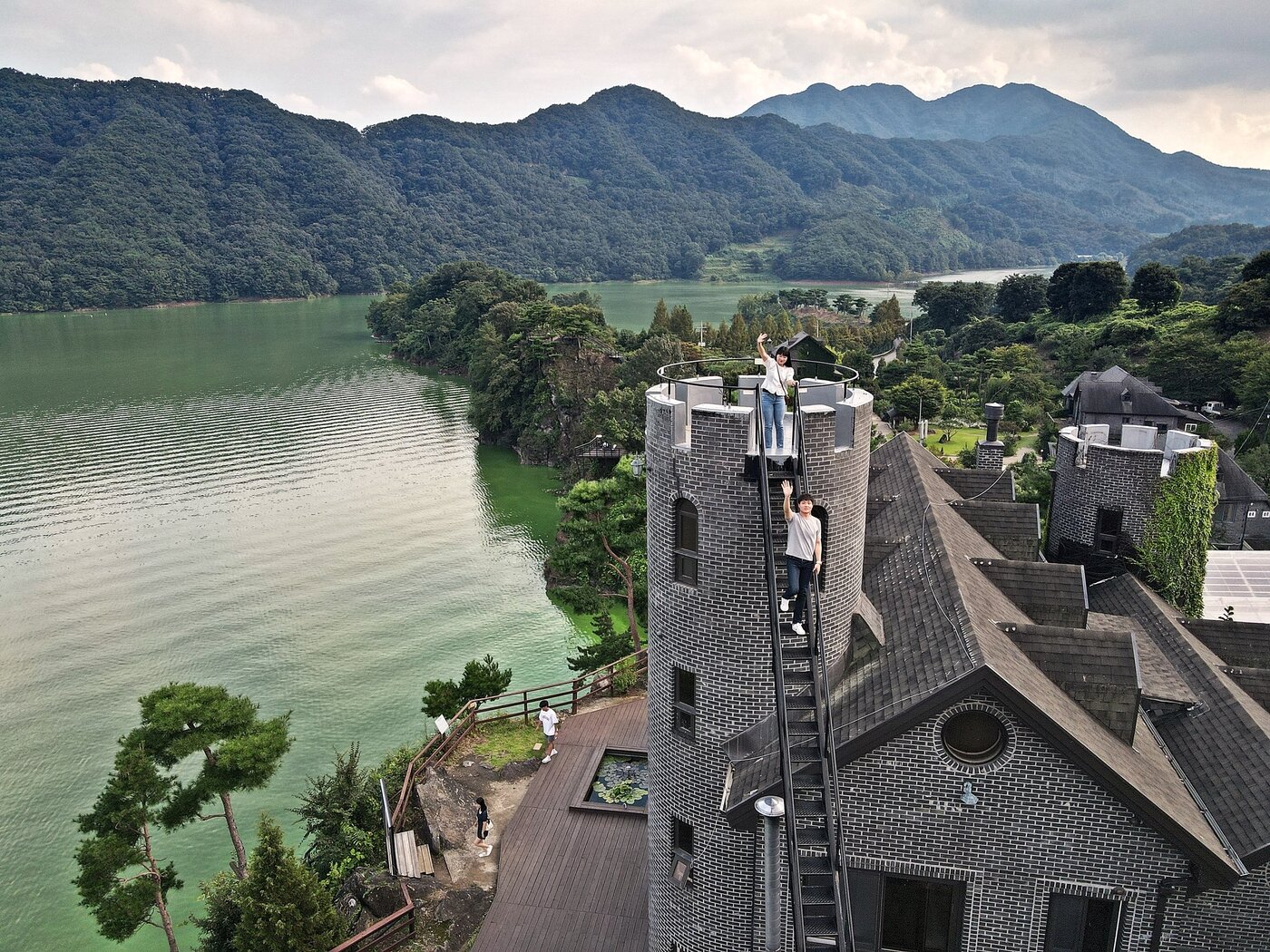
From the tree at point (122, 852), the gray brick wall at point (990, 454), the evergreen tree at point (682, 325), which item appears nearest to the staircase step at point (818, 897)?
the tree at point (122, 852)

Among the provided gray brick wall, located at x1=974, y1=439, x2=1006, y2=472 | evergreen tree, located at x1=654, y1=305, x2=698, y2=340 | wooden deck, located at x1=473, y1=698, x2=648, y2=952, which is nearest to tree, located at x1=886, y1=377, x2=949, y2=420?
evergreen tree, located at x1=654, y1=305, x2=698, y2=340

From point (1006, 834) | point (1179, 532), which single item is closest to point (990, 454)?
point (1179, 532)

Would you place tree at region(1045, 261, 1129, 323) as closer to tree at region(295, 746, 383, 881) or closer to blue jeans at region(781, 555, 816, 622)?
tree at region(295, 746, 383, 881)

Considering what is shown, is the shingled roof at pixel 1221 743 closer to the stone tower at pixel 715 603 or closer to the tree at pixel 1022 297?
the stone tower at pixel 715 603

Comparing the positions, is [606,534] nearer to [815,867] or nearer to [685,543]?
[685,543]

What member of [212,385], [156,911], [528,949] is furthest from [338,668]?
[212,385]

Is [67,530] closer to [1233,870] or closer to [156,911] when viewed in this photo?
[156,911]

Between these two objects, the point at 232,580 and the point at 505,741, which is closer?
the point at 505,741
